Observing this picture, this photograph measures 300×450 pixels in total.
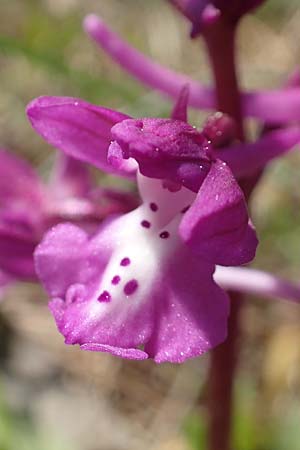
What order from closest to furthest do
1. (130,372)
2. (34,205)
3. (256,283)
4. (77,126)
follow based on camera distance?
(77,126)
(256,283)
(34,205)
(130,372)

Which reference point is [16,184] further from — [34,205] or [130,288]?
[130,288]

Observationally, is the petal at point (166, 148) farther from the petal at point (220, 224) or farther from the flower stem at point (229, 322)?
the flower stem at point (229, 322)

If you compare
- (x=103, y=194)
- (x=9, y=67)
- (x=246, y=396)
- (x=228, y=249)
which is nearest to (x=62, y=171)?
(x=103, y=194)

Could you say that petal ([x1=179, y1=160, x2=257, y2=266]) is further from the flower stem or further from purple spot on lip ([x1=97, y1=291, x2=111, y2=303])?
the flower stem

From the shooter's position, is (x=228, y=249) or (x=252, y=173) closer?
(x=228, y=249)

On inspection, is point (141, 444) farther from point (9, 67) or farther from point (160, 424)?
A: point (9, 67)

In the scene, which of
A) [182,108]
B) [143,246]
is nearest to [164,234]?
[143,246]
